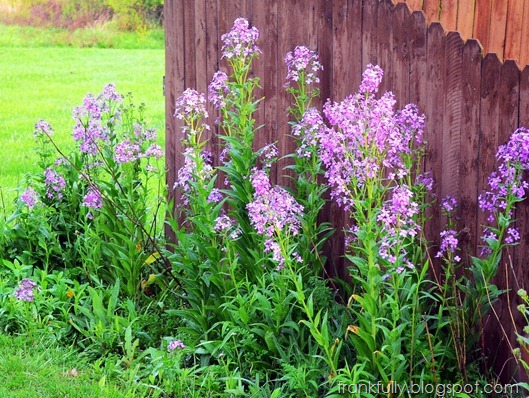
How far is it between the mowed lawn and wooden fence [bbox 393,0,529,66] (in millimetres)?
4177

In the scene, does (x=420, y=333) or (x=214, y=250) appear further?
(x=214, y=250)

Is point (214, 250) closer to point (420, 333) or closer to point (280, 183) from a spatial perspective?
point (280, 183)

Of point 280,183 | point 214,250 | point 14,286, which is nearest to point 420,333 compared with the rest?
point 214,250

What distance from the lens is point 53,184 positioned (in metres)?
6.13

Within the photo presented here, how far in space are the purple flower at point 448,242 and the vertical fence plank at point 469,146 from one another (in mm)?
107

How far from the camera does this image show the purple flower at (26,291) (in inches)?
205

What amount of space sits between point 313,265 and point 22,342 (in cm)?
173

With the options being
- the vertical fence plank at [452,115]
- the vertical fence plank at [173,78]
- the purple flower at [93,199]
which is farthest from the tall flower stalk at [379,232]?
the vertical fence plank at [173,78]

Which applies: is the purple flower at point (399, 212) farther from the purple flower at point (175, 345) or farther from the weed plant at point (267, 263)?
the purple flower at point (175, 345)

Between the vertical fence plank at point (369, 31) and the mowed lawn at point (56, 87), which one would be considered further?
the mowed lawn at point (56, 87)

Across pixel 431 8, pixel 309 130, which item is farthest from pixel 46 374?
pixel 431 8

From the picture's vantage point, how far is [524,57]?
5.51m

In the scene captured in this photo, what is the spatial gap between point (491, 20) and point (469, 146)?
157cm

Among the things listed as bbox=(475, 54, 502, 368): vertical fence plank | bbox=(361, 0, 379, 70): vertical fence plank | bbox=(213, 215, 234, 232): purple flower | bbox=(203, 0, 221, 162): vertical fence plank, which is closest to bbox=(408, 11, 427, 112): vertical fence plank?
bbox=(361, 0, 379, 70): vertical fence plank
